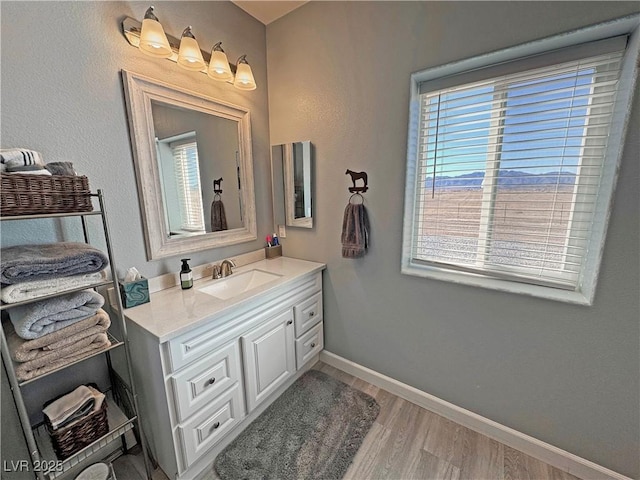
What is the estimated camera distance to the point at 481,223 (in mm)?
1415

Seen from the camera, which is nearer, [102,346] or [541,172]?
[102,346]

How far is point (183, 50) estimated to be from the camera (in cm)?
135

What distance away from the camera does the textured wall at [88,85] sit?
1007mm

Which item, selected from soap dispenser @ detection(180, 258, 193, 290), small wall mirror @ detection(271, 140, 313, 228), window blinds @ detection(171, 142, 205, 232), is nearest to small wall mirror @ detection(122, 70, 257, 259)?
window blinds @ detection(171, 142, 205, 232)

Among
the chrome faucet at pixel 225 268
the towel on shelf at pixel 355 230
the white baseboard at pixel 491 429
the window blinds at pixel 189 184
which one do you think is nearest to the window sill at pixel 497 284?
the towel on shelf at pixel 355 230

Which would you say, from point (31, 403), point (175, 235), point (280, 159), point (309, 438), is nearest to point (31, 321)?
point (31, 403)

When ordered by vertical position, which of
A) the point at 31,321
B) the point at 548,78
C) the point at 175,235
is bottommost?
the point at 31,321

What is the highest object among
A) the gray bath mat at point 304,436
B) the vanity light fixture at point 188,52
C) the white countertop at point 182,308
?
the vanity light fixture at point 188,52

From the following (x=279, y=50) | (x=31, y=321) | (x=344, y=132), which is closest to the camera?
(x=31, y=321)

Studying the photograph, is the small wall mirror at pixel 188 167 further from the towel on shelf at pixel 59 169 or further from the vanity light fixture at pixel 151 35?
the towel on shelf at pixel 59 169

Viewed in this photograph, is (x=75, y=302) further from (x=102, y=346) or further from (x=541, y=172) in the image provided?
(x=541, y=172)

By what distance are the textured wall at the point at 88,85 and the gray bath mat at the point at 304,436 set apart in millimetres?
1061

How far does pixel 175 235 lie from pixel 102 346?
666mm

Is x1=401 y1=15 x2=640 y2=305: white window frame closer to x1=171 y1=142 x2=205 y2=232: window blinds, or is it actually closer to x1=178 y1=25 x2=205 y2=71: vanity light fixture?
x1=178 y1=25 x2=205 y2=71: vanity light fixture
